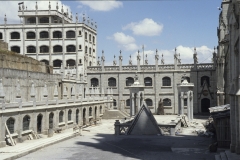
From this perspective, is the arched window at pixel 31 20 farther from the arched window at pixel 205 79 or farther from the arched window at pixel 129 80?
the arched window at pixel 205 79

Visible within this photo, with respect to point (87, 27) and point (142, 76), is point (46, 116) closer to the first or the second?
point (142, 76)

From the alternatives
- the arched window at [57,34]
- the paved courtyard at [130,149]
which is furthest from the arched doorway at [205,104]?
the arched window at [57,34]

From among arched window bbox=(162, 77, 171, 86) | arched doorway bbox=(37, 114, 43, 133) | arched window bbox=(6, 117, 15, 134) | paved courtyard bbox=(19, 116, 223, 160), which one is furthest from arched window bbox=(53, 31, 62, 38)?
arched window bbox=(6, 117, 15, 134)

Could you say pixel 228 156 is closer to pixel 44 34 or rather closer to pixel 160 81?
pixel 160 81

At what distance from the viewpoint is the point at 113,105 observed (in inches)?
2459

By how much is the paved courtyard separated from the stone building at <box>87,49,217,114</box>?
29.4m

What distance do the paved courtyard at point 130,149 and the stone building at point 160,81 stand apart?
29383mm

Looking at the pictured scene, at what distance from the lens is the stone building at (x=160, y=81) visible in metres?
58.8

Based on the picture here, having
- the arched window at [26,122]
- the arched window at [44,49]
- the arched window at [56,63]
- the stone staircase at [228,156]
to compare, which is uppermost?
the arched window at [44,49]

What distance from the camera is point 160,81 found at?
60.8 meters

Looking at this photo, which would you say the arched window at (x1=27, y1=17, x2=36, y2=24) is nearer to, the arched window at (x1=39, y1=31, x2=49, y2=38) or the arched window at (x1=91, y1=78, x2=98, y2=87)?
the arched window at (x1=39, y1=31, x2=49, y2=38)

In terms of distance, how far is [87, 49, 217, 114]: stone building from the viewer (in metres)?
58.8

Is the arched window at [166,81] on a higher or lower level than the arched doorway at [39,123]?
higher

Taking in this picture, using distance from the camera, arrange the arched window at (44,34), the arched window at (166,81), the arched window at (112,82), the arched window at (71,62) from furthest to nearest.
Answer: the arched window at (44,34)
the arched window at (71,62)
the arched window at (112,82)
the arched window at (166,81)
